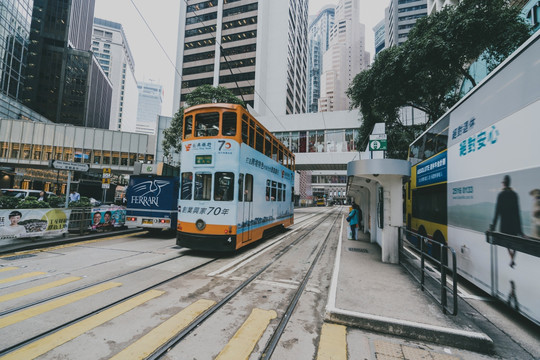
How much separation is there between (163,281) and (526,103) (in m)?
7.50

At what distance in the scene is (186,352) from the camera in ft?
9.80

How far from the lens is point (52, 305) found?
4121 mm

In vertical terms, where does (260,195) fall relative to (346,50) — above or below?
below

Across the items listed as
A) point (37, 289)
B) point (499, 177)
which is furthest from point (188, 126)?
point (499, 177)

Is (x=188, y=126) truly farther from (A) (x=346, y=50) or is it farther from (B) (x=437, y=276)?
(A) (x=346, y=50)

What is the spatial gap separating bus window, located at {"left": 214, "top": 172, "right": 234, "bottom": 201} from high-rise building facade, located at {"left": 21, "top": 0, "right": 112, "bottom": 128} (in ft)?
233

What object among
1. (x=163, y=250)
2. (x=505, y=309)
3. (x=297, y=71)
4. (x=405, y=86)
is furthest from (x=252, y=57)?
(x=505, y=309)

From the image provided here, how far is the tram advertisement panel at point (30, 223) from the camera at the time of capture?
26.5ft

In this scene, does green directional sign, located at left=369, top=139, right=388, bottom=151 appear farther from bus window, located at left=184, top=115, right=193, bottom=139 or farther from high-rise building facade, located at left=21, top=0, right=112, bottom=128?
high-rise building facade, located at left=21, top=0, right=112, bottom=128

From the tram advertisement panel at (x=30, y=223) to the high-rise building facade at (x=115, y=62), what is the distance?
135m

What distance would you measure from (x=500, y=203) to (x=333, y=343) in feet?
12.7

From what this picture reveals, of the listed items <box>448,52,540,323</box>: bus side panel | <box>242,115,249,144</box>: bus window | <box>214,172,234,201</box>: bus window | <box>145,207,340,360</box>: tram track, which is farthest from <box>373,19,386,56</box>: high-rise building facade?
<box>145,207,340,360</box>: tram track

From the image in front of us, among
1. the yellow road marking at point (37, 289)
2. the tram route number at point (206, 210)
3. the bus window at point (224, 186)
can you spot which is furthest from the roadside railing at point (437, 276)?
the yellow road marking at point (37, 289)

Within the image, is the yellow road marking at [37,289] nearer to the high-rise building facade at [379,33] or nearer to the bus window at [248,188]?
the bus window at [248,188]
